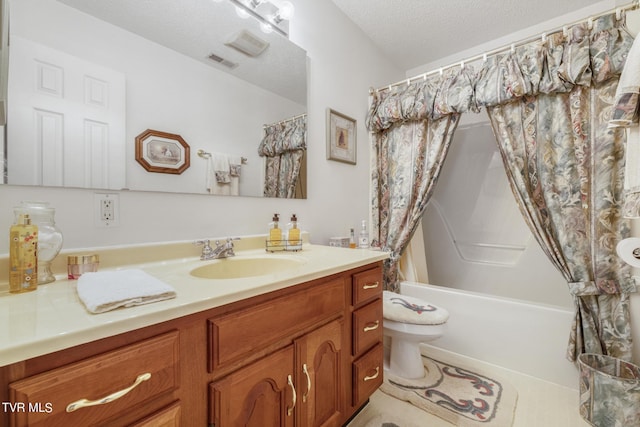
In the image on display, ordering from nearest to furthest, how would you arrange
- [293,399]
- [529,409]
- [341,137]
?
[293,399] < [529,409] < [341,137]

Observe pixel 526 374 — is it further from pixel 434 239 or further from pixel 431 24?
pixel 431 24

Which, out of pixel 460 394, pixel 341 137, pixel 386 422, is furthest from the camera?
pixel 341 137

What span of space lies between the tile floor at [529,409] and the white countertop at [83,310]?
989 mm

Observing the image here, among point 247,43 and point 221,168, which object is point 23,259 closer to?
point 221,168

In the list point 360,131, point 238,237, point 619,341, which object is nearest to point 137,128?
point 238,237

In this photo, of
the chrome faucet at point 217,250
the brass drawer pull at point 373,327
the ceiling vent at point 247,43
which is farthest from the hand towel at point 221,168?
the brass drawer pull at point 373,327

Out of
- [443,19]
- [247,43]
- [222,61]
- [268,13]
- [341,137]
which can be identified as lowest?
[341,137]

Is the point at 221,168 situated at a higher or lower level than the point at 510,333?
higher

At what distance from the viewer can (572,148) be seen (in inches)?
61.4

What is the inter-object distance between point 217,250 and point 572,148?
1.96 metres

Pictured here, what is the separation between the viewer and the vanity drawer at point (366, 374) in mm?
1229

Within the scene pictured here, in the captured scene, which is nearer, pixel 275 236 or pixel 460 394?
pixel 275 236

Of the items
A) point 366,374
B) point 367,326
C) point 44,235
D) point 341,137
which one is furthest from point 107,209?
point 341,137

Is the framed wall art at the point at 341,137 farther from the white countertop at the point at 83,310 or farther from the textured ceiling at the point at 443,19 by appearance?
the white countertop at the point at 83,310
